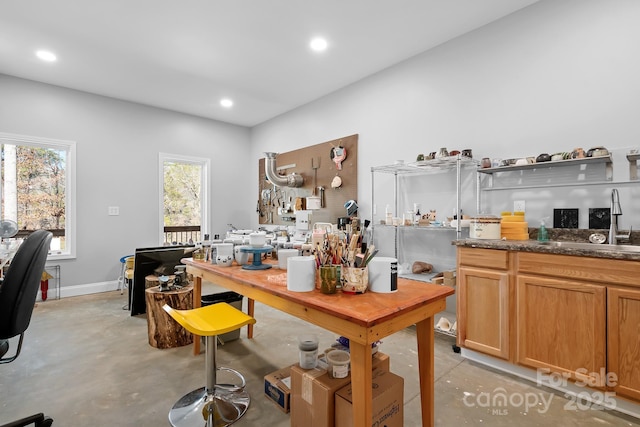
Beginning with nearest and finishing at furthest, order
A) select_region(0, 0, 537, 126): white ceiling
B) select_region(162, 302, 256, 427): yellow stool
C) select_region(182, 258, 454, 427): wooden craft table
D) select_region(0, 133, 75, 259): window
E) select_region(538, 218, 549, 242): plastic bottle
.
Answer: select_region(182, 258, 454, 427): wooden craft table
select_region(162, 302, 256, 427): yellow stool
select_region(538, 218, 549, 242): plastic bottle
select_region(0, 0, 537, 126): white ceiling
select_region(0, 133, 75, 259): window

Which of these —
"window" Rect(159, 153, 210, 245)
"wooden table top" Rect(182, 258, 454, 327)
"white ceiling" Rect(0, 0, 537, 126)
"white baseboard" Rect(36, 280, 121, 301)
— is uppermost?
"white ceiling" Rect(0, 0, 537, 126)

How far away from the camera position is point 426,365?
59.7 inches

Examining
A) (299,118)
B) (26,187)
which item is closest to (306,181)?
(299,118)

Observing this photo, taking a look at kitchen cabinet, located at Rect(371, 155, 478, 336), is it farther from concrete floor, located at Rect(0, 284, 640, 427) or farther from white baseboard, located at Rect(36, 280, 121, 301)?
white baseboard, located at Rect(36, 280, 121, 301)

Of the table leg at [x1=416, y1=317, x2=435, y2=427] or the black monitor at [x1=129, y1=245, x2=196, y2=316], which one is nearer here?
the table leg at [x1=416, y1=317, x2=435, y2=427]

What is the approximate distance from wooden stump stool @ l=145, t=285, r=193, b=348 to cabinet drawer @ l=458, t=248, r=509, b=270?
7.81ft

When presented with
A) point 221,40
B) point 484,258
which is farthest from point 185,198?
point 484,258

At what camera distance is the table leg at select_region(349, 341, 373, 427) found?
1.13m

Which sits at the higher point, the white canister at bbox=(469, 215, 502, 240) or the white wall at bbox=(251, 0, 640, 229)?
the white wall at bbox=(251, 0, 640, 229)

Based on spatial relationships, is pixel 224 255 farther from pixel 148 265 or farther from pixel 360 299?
pixel 148 265

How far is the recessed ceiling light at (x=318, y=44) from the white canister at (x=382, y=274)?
264 centimetres

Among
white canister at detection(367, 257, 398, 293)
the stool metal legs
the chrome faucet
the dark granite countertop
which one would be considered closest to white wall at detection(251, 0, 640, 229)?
the chrome faucet

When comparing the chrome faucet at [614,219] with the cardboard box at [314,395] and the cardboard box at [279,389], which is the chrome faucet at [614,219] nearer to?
A: the cardboard box at [314,395]

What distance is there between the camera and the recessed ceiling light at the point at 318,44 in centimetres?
315
